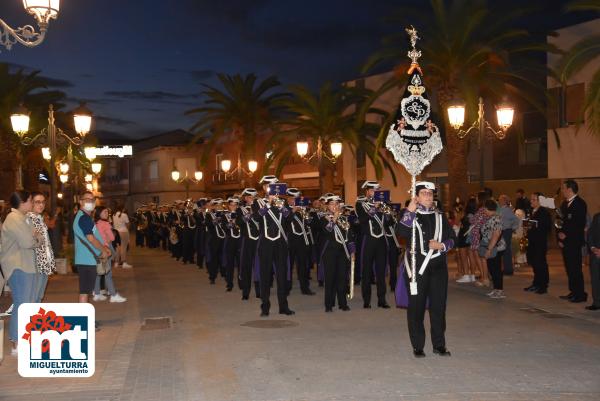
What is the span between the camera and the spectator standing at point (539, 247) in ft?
47.4

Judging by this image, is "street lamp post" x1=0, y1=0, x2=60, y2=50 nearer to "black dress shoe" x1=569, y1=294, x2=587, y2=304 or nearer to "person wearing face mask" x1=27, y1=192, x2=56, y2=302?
"person wearing face mask" x1=27, y1=192, x2=56, y2=302

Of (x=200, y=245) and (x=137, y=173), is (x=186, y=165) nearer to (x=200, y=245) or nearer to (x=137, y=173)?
(x=137, y=173)

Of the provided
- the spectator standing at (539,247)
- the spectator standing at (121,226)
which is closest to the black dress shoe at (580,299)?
the spectator standing at (539,247)

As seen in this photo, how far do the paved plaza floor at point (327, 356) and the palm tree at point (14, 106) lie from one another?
17.9 metres

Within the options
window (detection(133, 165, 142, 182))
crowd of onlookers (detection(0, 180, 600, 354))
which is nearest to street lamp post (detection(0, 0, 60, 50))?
crowd of onlookers (detection(0, 180, 600, 354))

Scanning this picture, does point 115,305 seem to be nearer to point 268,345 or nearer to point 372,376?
point 268,345

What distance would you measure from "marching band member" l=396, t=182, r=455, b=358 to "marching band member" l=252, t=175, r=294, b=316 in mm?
3817

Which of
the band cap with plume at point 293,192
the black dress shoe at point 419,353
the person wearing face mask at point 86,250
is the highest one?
the band cap with plume at point 293,192

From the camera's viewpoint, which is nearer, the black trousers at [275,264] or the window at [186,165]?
the black trousers at [275,264]

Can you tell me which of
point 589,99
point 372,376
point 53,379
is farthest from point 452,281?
point 53,379

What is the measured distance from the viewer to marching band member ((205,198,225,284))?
17.7 metres

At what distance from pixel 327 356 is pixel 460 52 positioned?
1521cm

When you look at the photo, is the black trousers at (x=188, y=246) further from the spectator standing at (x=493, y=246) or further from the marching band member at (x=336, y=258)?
the marching band member at (x=336, y=258)

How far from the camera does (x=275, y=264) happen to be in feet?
40.5
